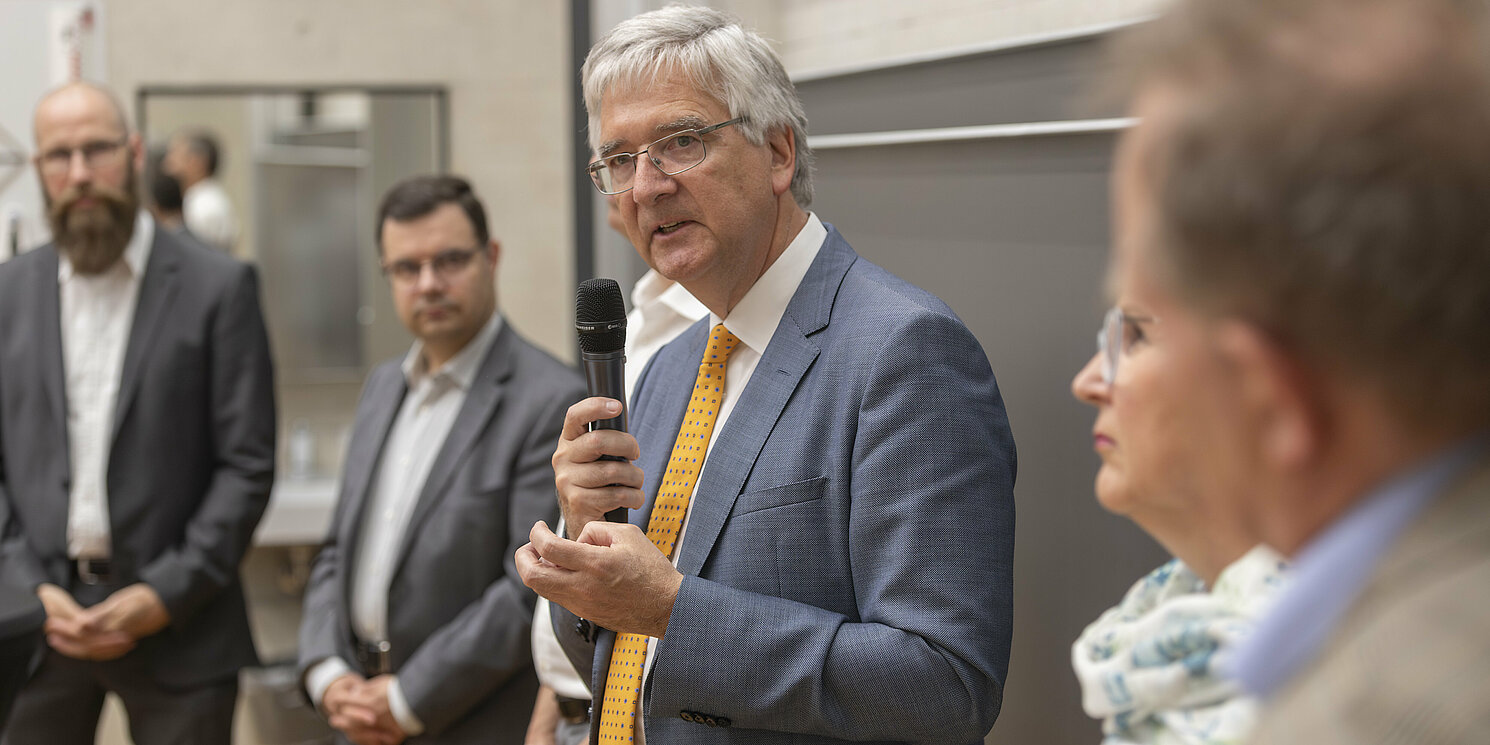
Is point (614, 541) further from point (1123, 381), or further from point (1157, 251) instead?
point (1157, 251)

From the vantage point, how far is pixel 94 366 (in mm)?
3021

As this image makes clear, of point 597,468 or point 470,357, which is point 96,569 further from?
point 597,468

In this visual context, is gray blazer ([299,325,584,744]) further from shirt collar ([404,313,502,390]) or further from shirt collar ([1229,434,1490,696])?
shirt collar ([1229,434,1490,696])

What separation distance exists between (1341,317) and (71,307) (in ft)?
10.8

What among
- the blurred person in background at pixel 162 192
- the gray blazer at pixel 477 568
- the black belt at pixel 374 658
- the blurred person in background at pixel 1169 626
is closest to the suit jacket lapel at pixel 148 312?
the gray blazer at pixel 477 568

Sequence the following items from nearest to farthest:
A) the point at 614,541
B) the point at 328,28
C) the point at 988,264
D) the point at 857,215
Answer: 1. the point at 614,541
2. the point at 988,264
3. the point at 857,215
4. the point at 328,28

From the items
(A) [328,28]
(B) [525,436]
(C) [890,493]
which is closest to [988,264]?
(C) [890,493]

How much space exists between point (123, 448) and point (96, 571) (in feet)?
1.03

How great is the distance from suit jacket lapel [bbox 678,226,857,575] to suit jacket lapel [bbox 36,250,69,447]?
2.16 m

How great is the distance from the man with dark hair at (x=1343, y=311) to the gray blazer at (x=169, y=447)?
288cm

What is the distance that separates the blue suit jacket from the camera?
142 cm

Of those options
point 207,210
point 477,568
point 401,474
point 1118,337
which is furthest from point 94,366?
point 1118,337

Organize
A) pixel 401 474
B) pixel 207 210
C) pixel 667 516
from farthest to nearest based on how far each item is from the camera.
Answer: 1. pixel 207 210
2. pixel 401 474
3. pixel 667 516

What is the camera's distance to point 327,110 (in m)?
5.14
